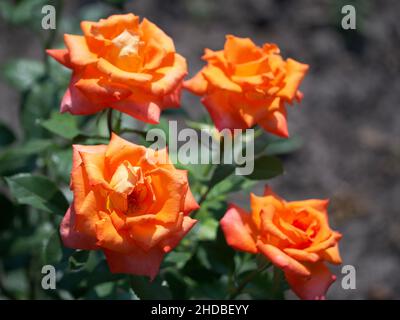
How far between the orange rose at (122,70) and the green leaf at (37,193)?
17 cm

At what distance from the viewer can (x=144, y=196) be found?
1.09 meters

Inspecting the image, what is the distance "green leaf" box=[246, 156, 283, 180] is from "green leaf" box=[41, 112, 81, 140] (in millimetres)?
334

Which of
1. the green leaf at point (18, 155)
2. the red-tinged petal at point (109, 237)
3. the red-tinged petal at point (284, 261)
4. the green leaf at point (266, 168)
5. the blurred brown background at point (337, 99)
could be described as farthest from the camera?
the blurred brown background at point (337, 99)

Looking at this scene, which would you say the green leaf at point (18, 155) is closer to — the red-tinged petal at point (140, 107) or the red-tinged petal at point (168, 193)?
the red-tinged petal at point (140, 107)

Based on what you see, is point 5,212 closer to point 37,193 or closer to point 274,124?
point 37,193

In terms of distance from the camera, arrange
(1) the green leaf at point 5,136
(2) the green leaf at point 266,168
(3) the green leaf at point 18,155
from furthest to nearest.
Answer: (1) the green leaf at point 5,136
(3) the green leaf at point 18,155
(2) the green leaf at point 266,168

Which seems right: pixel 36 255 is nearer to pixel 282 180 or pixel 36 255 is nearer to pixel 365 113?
pixel 282 180

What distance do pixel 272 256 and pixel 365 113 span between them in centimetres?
192

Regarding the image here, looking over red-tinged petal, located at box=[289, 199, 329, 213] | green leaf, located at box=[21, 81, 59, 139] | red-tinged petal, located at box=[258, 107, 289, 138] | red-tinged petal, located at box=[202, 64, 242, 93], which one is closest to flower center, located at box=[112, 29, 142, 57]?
red-tinged petal, located at box=[202, 64, 242, 93]

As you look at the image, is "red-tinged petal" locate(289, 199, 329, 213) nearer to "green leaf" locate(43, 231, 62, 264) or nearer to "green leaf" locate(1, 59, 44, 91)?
"green leaf" locate(43, 231, 62, 264)

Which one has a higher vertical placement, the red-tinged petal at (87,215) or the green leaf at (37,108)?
the green leaf at (37,108)

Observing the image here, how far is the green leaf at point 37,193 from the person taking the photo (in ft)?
4.27

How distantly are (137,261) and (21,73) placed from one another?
0.95m

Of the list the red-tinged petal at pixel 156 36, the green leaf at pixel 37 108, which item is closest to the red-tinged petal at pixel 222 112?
the red-tinged petal at pixel 156 36
